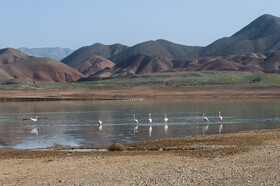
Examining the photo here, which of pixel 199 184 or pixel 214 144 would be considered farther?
pixel 214 144

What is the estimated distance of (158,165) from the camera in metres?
16.6

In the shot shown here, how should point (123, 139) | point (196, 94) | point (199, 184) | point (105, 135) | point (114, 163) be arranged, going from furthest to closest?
point (196, 94) → point (105, 135) → point (123, 139) → point (114, 163) → point (199, 184)

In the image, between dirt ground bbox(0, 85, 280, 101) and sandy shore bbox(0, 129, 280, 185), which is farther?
dirt ground bbox(0, 85, 280, 101)

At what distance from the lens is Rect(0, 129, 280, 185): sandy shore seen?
554 inches

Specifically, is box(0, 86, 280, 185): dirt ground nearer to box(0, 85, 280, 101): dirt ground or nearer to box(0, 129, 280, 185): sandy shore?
box(0, 129, 280, 185): sandy shore

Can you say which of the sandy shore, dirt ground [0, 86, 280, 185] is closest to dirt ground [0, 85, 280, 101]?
dirt ground [0, 86, 280, 185]

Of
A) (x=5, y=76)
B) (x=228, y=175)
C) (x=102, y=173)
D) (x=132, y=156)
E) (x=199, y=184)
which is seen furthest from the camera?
(x=5, y=76)

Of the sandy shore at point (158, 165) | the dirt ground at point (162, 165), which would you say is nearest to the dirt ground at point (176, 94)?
the dirt ground at point (162, 165)

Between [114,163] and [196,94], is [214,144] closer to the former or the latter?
[114,163]

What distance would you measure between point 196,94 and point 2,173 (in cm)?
7535

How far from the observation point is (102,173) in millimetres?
15375

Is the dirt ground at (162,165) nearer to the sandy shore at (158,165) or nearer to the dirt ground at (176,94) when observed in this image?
the sandy shore at (158,165)

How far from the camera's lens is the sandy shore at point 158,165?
14.1 metres

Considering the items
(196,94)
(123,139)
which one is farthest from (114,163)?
(196,94)
